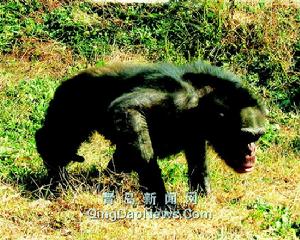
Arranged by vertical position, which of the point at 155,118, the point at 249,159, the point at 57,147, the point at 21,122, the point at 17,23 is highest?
the point at 155,118

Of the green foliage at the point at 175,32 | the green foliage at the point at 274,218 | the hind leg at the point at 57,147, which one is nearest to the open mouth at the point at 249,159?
the green foliage at the point at 274,218

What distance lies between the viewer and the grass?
18.1 feet

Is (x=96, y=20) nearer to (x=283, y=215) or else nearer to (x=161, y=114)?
(x=161, y=114)

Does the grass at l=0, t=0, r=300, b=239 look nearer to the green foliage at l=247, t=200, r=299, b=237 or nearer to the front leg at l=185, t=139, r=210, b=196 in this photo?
the green foliage at l=247, t=200, r=299, b=237

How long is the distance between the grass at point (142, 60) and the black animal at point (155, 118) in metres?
0.33

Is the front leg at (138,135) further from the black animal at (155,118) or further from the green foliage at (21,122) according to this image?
the green foliage at (21,122)

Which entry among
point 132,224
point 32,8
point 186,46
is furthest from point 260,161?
point 32,8

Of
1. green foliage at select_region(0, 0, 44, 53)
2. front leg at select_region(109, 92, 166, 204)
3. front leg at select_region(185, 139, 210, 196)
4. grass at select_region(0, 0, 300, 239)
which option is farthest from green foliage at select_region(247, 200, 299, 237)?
green foliage at select_region(0, 0, 44, 53)

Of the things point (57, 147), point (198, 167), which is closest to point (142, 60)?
point (57, 147)

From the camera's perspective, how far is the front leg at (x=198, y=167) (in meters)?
6.54

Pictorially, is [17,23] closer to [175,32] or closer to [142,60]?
[142,60]

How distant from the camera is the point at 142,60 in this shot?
10.8 metres

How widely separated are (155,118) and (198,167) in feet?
3.05

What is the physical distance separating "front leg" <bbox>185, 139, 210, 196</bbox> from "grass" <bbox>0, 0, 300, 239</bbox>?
17 cm
